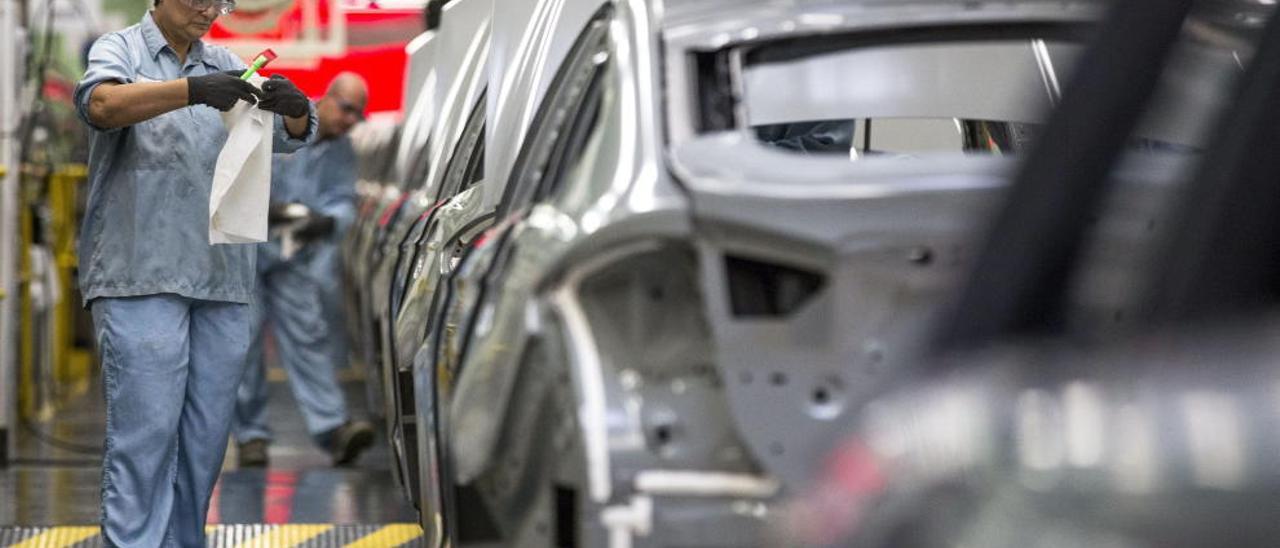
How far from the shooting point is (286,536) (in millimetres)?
6898

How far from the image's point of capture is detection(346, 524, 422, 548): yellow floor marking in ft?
22.1

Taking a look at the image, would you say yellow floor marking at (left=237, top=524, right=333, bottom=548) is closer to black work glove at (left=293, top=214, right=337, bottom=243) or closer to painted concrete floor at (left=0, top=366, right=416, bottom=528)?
painted concrete floor at (left=0, top=366, right=416, bottom=528)

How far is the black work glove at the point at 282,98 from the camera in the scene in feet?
18.8

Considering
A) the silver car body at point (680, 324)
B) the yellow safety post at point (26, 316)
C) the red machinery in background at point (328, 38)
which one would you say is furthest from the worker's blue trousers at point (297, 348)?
the silver car body at point (680, 324)

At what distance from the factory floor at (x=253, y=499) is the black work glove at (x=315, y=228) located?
998 mm

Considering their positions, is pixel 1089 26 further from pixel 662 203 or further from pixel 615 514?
pixel 615 514

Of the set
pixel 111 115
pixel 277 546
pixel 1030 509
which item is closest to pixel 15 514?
pixel 277 546

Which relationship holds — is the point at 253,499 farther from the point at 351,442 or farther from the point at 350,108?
the point at 350,108

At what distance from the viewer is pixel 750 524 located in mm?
3119

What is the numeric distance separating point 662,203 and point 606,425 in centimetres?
34

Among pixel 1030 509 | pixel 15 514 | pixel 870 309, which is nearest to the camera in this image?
pixel 1030 509

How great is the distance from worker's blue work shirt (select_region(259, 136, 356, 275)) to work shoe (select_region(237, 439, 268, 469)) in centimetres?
103

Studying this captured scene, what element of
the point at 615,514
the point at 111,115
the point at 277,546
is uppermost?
the point at 111,115

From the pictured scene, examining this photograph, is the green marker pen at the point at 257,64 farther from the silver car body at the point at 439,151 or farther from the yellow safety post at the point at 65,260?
the yellow safety post at the point at 65,260
